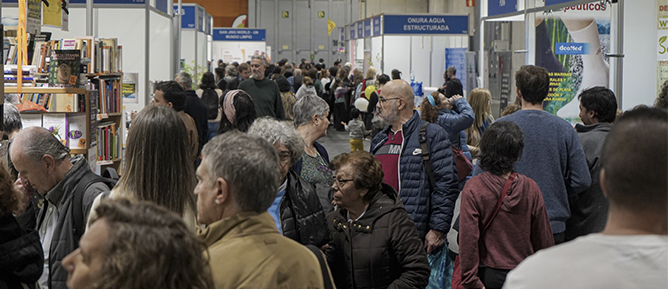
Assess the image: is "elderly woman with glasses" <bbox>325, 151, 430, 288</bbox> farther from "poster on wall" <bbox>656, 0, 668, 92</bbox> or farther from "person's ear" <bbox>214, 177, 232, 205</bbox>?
"poster on wall" <bbox>656, 0, 668, 92</bbox>

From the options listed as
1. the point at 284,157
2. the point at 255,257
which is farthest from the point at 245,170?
the point at 284,157

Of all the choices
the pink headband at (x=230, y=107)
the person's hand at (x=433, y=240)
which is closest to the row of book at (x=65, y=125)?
the pink headband at (x=230, y=107)

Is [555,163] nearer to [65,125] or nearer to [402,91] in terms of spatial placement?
[402,91]

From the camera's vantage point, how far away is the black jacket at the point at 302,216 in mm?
2643

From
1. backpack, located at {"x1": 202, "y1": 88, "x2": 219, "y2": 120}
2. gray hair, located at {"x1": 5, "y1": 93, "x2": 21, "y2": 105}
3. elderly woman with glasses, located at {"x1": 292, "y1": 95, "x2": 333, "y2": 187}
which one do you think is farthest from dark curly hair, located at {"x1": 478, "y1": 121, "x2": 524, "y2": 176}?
backpack, located at {"x1": 202, "y1": 88, "x2": 219, "y2": 120}

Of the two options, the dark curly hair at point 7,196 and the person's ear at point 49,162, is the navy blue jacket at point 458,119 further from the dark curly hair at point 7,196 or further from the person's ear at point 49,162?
the dark curly hair at point 7,196

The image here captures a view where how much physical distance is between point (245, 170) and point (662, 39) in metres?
4.95

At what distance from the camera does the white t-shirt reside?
1.21 metres

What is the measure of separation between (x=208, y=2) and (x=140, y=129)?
32.7 m

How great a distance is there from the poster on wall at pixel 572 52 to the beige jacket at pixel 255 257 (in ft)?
16.3

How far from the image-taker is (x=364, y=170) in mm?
2977

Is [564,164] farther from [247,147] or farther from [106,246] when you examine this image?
[106,246]

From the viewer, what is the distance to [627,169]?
1.28 meters

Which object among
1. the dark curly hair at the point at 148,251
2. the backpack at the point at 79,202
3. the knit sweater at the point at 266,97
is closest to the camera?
the dark curly hair at the point at 148,251
